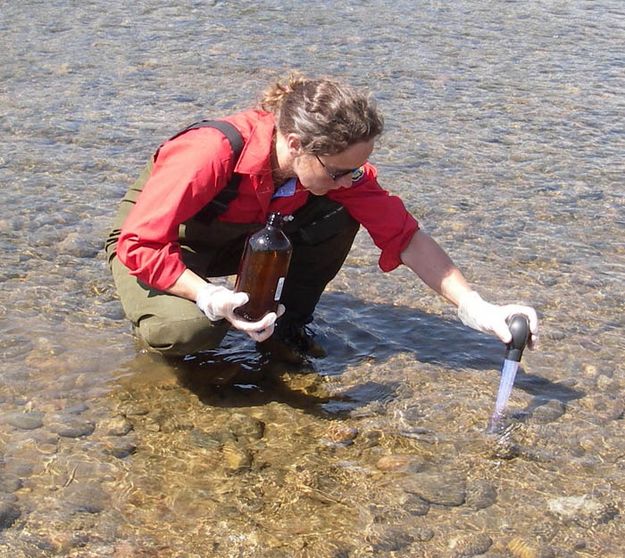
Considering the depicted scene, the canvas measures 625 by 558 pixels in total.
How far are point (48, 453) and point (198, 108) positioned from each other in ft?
15.9

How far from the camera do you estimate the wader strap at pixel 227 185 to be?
168 inches

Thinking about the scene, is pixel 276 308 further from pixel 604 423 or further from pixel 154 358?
pixel 604 423

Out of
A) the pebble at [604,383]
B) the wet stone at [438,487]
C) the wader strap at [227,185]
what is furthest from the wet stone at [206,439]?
the pebble at [604,383]

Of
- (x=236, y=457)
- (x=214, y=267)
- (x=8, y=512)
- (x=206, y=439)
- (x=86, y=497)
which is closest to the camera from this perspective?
(x=8, y=512)

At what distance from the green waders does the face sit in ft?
1.69

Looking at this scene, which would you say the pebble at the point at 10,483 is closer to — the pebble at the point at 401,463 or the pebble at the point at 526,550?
the pebble at the point at 401,463

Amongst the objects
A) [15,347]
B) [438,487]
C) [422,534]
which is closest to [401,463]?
[438,487]

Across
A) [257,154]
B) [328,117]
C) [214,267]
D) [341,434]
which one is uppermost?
[328,117]

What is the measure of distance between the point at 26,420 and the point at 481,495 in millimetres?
1948

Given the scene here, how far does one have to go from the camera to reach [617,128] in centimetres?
842

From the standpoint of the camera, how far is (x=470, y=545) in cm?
389

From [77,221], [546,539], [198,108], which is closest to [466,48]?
[198,108]

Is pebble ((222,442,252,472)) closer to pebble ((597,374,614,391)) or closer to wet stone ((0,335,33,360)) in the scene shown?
wet stone ((0,335,33,360))

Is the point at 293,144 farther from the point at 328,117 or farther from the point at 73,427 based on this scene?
the point at 73,427
